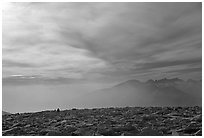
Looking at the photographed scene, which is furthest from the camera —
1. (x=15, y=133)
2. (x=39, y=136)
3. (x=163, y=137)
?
(x=15, y=133)

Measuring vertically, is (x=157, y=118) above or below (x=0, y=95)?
below

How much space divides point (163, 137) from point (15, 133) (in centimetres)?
514

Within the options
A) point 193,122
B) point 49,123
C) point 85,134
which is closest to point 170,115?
point 193,122

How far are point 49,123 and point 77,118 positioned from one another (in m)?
1.50

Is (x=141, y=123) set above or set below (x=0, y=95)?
below

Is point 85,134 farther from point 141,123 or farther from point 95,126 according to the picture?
point 141,123

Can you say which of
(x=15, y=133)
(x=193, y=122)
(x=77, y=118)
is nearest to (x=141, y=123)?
(x=193, y=122)

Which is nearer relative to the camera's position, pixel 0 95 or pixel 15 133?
pixel 15 133

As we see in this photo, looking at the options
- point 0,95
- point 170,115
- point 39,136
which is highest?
point 0,95

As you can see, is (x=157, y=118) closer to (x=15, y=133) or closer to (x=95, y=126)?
(x=95, y=126)

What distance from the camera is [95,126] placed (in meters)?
9.70

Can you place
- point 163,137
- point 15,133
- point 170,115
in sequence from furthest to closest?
point 170,115 < point 15,133 < point 163,137

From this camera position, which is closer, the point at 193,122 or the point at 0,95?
the point at 193,122

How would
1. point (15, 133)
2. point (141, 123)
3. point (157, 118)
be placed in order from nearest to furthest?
1. point (15, 133)
2. point (141, 123)
3. point (157, 118)
